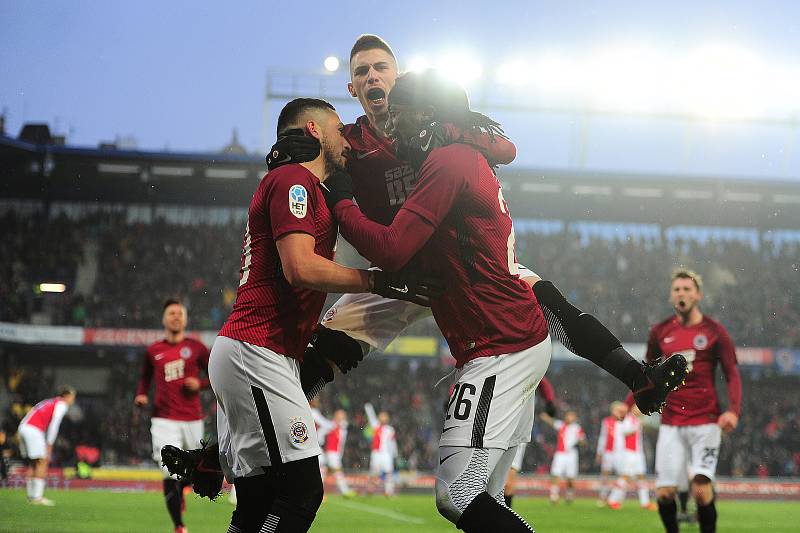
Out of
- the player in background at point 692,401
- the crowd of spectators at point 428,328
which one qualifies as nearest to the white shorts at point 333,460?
the crowd of spectators at point 428,328

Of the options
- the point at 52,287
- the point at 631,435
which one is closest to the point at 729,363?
the point at 631,435

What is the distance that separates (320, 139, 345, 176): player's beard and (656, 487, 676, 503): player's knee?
16.5 ft

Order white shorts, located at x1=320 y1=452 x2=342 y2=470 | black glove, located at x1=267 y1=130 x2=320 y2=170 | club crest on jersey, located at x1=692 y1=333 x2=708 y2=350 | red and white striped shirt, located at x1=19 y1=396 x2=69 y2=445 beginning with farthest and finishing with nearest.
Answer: white shorts, located at x1=320 y1=452 x2=342 y2=470 < red and white striped shirt, located at x1=19 y1=396 x2=69 y2=445 < club crest on jersey, located at x1=692 y1=333 x2=708 y2=350 < black glove, located at x1=267 y1=130 x2=320 y2=170

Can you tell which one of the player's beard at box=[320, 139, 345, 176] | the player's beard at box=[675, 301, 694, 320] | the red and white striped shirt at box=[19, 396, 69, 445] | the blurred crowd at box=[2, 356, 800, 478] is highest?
the player's beard at box=[320, 139, 345, 176]

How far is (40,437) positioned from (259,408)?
12.8 m

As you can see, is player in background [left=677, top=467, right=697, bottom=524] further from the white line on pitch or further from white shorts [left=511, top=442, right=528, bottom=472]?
the white line on pitch

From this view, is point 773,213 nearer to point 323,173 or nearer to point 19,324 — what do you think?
point 19,324

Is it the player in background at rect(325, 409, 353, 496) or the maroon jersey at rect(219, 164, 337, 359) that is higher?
the maroon jersey at rect(219, 164, 337, 359)

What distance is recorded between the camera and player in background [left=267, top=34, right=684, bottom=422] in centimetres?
425

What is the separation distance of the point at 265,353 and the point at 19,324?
24.8 m

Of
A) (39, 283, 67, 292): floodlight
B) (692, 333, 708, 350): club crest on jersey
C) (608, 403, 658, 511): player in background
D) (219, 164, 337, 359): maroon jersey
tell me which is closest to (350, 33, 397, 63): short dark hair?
(219, 164, 337, 359): maroon jersey

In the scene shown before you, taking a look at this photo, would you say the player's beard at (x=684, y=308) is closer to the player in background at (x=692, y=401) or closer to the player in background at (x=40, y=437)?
the player in background at (x=692, y=401)

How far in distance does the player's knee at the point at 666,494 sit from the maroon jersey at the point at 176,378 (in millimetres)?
4725

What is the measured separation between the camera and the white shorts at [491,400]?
3.94 metres
